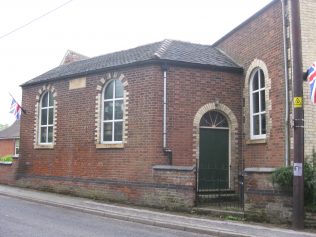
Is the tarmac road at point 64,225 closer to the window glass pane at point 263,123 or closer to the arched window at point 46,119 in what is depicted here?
the window glass pane at point 263,123

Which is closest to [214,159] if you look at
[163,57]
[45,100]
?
[163,57]

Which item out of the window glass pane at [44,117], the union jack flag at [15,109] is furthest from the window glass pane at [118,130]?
the union jack flag at [15,109]

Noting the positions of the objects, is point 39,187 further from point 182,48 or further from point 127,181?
point 182,48

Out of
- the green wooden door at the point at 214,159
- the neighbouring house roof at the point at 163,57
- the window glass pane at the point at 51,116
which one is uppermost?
the neighbouring house roof at the point at 163,57

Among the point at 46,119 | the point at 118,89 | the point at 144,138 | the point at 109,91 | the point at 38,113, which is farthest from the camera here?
the point at 38,113

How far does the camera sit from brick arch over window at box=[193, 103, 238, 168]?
14250mm

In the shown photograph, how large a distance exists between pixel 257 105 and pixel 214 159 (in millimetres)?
2353

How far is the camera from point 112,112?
50.4 ft

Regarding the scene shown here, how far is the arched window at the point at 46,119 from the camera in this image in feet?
59.1

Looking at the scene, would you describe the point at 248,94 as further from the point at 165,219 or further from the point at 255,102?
the point at 165,219

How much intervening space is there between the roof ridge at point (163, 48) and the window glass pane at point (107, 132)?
3.15 meters

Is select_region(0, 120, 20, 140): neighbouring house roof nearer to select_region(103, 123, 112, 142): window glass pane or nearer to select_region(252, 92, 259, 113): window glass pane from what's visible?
select_region(103, 123, 112, 142): window glass pane

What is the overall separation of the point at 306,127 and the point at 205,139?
3.79 meters

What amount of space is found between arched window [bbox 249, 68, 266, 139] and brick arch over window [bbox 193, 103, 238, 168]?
68 centimetres
